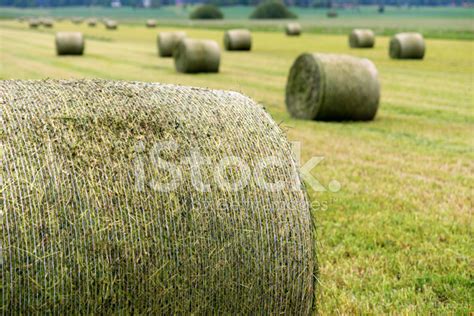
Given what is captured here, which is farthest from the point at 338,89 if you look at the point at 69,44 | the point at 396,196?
the point at 69,44

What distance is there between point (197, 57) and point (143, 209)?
19.2m

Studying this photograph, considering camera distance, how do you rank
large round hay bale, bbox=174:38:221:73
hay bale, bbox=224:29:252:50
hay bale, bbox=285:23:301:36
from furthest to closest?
hay bale, bbox=285:23:301:36
hay bale, bbox=224:29:252:50
large round hay bale, bbox=174:38:221:73

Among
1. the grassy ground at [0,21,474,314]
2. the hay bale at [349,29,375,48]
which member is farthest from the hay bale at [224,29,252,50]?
the grassy ground at [0,21,474,314]

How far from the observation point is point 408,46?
2792cm

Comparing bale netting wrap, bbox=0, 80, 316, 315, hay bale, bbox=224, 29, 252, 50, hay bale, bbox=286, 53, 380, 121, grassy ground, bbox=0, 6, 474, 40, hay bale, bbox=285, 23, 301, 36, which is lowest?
grassy ground, bbox=0, 6, 474, 40

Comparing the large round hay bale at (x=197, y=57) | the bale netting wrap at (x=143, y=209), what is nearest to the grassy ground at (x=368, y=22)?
the large round hay bale at (x=197, y=57)

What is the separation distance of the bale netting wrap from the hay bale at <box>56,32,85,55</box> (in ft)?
82.9

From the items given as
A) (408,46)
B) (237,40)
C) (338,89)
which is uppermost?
(338,89)

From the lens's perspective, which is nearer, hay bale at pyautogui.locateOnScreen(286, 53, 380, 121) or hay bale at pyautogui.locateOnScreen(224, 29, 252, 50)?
hay bale at pyautogui.locateOnScreen(286, 53, 380, 121)

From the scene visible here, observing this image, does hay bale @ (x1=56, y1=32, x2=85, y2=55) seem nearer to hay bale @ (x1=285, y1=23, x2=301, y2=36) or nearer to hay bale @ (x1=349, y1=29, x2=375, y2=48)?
hay bale @ (x1=349, y1=29, x2=375, y2=48)

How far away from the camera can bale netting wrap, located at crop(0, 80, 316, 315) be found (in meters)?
3.44

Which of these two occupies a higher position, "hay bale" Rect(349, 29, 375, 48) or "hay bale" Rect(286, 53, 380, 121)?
"hay bale" Rect(286, 53, 380, 121)

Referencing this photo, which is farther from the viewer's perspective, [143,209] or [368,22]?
[368,22]

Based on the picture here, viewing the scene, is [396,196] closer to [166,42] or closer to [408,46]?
[408,46]
